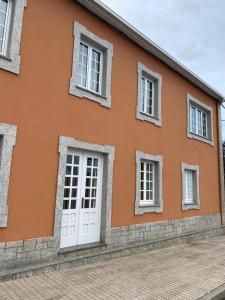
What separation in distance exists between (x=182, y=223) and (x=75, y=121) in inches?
220

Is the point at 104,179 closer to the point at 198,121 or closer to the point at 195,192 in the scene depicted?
the point at 195,192

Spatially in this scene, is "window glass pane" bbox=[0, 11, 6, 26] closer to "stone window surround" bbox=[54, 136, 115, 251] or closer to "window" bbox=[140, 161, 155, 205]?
"stone window surround" bbox=[54, 136, 115, 251]

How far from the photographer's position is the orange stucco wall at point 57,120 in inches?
220

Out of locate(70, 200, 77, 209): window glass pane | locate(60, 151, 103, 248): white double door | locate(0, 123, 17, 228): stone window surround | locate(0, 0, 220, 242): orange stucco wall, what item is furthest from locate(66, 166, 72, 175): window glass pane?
locate(0, 123, 17, 228): stone window surround

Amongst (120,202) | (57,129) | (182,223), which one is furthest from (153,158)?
(57,129)

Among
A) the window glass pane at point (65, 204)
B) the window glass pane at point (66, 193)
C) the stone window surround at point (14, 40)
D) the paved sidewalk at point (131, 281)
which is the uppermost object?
the stone window surround at point (14, 40)

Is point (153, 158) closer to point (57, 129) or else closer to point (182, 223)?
point (182, 223)

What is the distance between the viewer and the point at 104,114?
7.43 m

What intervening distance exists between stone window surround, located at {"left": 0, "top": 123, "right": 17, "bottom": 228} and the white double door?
1.55 meters

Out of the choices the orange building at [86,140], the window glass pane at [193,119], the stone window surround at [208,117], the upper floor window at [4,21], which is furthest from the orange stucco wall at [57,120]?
the window glass pane at [193,119]

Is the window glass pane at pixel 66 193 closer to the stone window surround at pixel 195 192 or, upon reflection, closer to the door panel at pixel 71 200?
the door panel at pixel 71 200

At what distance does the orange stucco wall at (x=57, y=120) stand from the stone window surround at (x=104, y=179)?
136 millimetres

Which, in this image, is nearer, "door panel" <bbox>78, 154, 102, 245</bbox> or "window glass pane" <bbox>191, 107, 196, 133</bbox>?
"door panel" <bbox>78, 154, 102, 245</bbox>

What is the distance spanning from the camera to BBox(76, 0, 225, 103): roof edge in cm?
721
